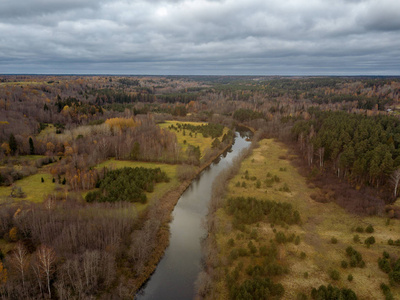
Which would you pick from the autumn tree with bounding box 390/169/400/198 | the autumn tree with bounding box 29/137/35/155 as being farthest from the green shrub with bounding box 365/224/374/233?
the autumn tree with bounding box 29/137/35/155

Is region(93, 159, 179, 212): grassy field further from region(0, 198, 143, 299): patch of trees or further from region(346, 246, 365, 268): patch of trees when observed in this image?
region(346, 246, 365, 268): patch of trees

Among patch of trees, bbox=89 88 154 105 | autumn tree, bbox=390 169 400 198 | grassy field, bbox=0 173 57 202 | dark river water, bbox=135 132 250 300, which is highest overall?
patch of trees, bbox=89 88 154 105

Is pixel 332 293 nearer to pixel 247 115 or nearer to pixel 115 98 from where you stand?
pixel 247 115

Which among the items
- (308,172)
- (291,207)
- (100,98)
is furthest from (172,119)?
(291,207)

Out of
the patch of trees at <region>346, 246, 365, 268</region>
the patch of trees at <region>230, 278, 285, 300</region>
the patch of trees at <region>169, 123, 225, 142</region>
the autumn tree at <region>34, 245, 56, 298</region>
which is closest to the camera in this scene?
the autumn tree at <region>34, 245, 56, 298</region>

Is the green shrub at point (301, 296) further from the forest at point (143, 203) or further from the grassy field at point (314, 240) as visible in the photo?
the forest at point (143, 203)
